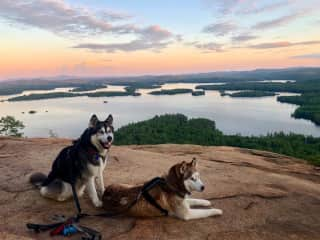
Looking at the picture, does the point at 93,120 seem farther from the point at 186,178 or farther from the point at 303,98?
the point at 303,98

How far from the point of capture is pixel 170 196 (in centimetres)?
462

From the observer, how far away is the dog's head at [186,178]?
4.47 meters

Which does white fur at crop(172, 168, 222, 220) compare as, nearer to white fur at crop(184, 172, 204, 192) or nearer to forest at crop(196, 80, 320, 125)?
white fur at crop(184, 172, 204, 192)

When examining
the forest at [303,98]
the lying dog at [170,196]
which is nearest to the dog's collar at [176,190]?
the lying dog at [170,196]

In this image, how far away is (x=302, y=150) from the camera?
38156mm

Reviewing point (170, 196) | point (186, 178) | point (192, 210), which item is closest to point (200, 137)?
point (192, 210)

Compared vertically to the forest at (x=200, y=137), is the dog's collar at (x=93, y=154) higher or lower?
higher

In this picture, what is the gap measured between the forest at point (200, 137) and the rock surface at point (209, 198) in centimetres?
2818

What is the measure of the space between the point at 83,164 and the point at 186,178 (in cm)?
168

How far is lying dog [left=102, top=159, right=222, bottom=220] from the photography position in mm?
4492

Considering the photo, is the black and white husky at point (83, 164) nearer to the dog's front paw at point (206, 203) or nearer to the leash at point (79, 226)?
the leash at point (79, 226)

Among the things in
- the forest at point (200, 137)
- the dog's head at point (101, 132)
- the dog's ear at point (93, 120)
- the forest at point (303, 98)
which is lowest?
the forest at point (200, 137)

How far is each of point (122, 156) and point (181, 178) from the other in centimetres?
436

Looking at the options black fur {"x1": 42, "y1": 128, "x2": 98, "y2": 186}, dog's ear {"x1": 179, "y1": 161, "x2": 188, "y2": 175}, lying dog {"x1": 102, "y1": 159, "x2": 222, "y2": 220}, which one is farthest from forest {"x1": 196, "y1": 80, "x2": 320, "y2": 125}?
black fur {"x1": 42, "y1": 128, "x2": 98, "y2": 186}
